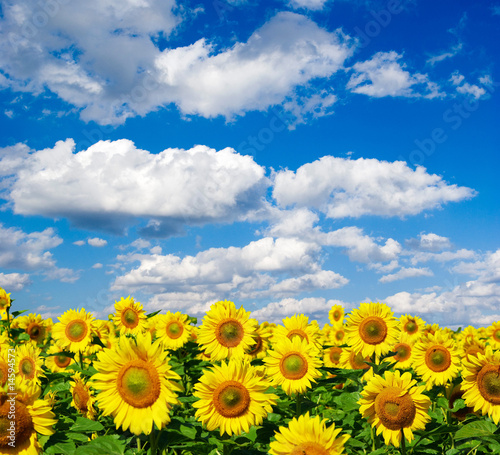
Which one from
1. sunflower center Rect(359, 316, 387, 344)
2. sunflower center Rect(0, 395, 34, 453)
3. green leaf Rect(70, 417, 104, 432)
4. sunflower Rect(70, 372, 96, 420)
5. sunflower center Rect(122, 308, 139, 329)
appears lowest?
sunflower Rect(70, 372, 96, 420)

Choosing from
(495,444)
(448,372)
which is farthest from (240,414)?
(448,372)

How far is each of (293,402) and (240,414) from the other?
220 cm

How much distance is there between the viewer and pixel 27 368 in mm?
6375

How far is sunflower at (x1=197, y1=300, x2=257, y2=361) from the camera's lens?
25.3 ft

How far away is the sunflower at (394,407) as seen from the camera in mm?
5551

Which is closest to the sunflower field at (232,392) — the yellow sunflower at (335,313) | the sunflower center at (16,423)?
the sunflower center at (16,423)

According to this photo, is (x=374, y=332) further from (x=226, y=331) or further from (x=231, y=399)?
(x=231, y=399)

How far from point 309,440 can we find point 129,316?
7.73 meters

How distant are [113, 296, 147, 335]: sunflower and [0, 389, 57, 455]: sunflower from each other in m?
6.47

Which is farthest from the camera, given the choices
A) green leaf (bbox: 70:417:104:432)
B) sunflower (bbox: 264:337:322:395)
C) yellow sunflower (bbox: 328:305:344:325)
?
yellow sunflower (bbox: 328:305:344:325)

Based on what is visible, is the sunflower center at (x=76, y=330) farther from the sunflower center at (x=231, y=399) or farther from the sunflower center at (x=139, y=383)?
the sunflower center at (x=139, y=383)

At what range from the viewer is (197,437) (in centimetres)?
502

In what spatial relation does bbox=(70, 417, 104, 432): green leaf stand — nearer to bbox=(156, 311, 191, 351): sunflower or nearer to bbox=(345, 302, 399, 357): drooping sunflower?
bbox=(345, 302, 399, 357): drooping sunflower

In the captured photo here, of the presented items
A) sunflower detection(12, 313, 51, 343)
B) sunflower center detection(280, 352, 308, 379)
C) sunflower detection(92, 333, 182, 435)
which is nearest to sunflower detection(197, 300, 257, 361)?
sunflower center detection(280, 352, 308, 379)
